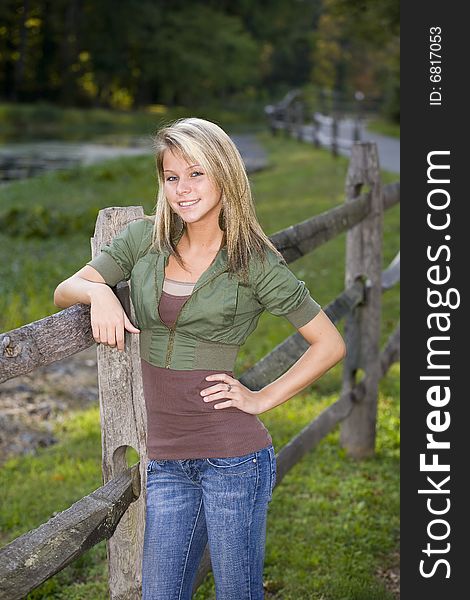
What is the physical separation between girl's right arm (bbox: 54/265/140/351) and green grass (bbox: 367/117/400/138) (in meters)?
23.1

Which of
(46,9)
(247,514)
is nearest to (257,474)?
(247,514)

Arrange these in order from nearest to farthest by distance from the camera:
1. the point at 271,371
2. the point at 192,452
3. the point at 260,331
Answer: the point at 192,452
the point at 271,371
the point at 260,331

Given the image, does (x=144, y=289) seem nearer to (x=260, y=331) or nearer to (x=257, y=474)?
(x=257, y=474)

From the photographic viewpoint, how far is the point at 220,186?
8.88 ft

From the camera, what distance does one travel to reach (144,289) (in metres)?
2.71

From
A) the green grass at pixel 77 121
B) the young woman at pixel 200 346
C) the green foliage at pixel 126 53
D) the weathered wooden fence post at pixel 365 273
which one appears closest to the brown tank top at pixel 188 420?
the young woman at pixel 200 346

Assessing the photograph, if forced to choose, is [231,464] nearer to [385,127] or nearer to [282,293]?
[282,293]

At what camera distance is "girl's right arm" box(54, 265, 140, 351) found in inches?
102

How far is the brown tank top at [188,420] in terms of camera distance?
267cm

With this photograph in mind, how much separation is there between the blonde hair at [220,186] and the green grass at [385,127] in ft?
75.4

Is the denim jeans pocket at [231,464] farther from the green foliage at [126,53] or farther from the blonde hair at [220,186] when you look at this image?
the green foliage at [126,53]

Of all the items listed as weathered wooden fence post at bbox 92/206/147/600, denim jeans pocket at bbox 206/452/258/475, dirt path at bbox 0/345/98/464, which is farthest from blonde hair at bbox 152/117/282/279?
dirt path at bbox 0/345/98/464

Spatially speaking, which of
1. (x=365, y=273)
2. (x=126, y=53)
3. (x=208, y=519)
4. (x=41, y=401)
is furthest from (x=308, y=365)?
(x=126, y=53)

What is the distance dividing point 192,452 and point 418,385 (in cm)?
107
